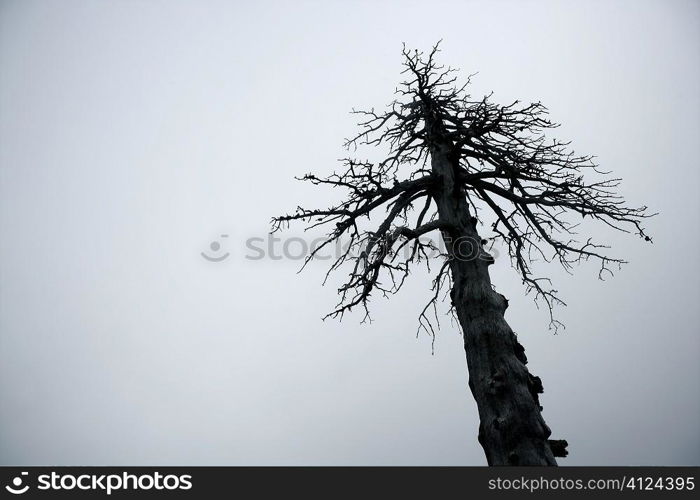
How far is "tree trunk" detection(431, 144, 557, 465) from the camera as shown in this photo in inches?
139

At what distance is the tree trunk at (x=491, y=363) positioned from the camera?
3.54 m

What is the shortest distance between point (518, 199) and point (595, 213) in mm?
911

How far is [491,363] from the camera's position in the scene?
3893 millimetres
